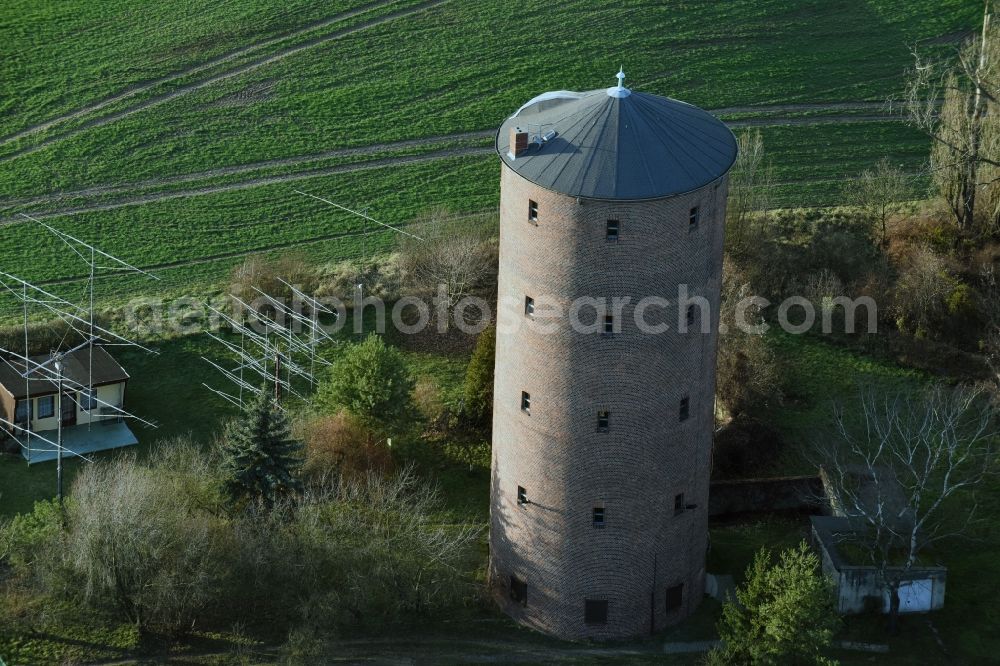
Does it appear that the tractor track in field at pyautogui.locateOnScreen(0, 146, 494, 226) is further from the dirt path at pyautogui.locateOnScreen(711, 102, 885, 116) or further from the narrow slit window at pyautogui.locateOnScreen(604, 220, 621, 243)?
the narrow slit window at pyautogui.locateOnScreen(604, 220, 621, 243)

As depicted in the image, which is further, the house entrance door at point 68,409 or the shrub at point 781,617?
the house entrance door at point 68,409

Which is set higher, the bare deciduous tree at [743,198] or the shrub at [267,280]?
the bare deciduous tree at [743,198]

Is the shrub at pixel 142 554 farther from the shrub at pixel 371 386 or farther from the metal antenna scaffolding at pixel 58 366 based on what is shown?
the shrub at pixel 371 386

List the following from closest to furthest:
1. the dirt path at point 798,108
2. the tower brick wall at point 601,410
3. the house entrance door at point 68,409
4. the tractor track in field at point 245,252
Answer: the tower brick wall at point 601,410, the house entrance door at point 68,409, the tractor track in field at point 245,252, the dirt path at point 798,108

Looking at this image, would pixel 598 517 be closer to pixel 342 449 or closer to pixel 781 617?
pixel 781 617

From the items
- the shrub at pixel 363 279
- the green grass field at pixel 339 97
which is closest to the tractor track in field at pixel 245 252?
the green grass field at pixel 339 97

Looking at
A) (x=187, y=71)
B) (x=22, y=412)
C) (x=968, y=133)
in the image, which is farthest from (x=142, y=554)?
(x=187, y=71)

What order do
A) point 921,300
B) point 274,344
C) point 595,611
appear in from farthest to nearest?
point 921,300 → point 274,344 → point 595,611
